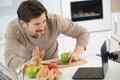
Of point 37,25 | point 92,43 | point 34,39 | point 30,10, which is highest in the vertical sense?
point 30,10

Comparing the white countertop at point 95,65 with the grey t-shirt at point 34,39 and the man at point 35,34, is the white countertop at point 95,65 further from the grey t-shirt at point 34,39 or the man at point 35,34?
the grey t-shirt at point 34,39

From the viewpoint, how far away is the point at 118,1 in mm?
3645

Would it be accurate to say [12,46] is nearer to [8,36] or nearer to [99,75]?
[8,36]

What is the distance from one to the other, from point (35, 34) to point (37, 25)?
0.17m

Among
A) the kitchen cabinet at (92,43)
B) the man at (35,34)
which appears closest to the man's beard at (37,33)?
the man at (35,34)

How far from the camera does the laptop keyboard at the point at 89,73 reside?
1.74m

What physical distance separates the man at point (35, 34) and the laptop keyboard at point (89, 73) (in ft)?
0.77

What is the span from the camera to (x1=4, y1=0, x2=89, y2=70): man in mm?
1938

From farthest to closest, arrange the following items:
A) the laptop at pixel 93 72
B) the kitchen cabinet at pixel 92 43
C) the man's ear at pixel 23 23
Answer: the kitchen cabinet at pixel 92 43 < the man's ear at pixel 23 23 < the laptop at pixel 93 72

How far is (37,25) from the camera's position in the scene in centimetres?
197

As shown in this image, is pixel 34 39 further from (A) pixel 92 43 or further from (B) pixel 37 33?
(A) pixel 92 43

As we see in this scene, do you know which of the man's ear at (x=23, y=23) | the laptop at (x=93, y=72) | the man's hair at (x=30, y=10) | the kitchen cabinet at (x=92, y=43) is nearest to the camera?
the laptop at (x=93, y=72)

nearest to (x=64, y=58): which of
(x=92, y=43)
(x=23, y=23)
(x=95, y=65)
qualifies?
(x=95, y=65)

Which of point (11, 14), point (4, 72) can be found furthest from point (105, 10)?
point (4, 72)
